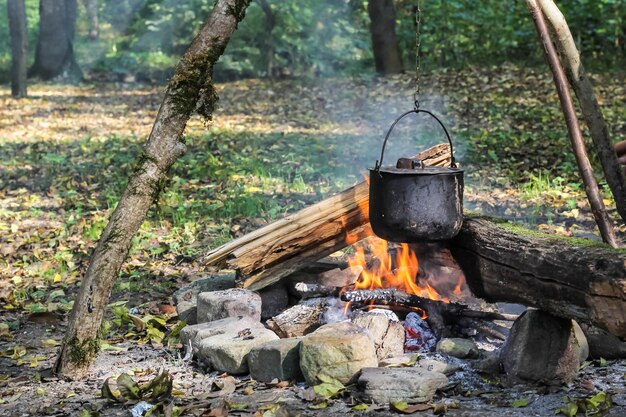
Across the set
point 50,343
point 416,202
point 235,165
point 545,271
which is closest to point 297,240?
point 416,202

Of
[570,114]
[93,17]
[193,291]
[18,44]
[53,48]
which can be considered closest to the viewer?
[570,114]

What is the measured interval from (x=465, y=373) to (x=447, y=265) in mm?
1035

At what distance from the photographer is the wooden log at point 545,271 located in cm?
399

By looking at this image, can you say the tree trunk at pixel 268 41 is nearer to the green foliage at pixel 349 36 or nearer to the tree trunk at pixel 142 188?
the green foliage at pixel 349 36

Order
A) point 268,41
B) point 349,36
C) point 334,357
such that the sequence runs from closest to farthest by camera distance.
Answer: point 334,357 → point 268,41 → point 349,36

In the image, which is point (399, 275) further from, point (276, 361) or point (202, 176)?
point (202, 176)

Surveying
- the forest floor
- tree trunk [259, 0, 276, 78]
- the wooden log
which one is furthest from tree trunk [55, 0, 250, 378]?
tree trunk [259, 0, 276, 78]

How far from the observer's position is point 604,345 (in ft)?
16.6

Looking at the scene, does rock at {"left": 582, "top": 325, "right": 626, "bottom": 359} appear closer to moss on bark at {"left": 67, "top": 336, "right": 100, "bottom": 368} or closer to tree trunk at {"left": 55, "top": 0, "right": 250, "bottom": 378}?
tree trunk at {"left": 55, "top": 0, "right": 250, "bottom": 378}

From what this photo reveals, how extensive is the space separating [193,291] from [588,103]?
10.6ft

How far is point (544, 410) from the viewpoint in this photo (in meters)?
4.23

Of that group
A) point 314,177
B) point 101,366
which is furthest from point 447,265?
point 314,177

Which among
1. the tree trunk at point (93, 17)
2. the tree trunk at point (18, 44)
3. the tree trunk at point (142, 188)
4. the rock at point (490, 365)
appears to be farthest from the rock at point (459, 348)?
the tree trunk at point (93, 17)

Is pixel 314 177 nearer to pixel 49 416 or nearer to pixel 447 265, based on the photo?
pixel 447 265
